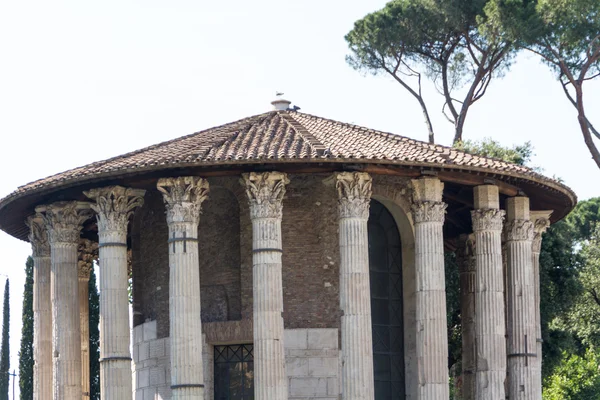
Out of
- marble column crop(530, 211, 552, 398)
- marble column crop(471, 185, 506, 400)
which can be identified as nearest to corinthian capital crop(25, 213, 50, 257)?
marble column crop(471, 185, 506, 400)

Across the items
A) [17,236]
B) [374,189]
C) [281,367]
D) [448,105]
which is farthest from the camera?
[448,105]

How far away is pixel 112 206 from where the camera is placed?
31.6 m

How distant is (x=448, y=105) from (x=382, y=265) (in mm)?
21129

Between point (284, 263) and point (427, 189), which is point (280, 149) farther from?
point (427, 189)

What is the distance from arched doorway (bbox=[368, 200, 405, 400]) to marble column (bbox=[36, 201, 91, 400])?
5878mm

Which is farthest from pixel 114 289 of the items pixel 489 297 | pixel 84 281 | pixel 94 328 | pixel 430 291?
pixel 94 328

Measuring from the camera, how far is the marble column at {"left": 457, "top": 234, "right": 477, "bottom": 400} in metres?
36.6

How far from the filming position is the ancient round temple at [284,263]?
3030 centimetres

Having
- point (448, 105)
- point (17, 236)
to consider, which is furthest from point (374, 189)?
point (448, 105)

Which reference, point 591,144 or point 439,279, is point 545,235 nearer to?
point 591,144

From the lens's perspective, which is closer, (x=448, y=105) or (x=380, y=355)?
(x=380, y=355)

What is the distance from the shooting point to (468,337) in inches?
1451

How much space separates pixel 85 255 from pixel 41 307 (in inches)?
106

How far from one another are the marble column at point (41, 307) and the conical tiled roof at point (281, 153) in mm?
1000
